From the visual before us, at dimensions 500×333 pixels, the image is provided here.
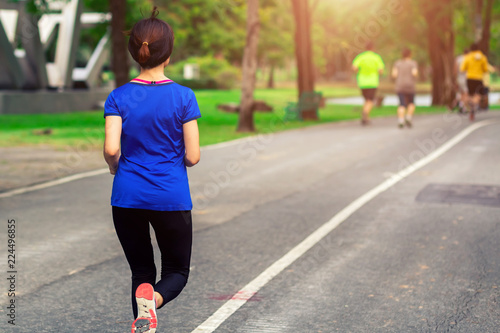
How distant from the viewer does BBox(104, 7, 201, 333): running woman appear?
12.3 ft

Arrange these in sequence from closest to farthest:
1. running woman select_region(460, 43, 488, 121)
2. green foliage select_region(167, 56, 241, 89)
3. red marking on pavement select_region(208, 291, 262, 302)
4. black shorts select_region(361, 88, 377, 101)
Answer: red marking on pavement select_region(208, 291, 262, 302) → black shorts select_region(361, 88, 377, 101) → running woman select_region(460, 43, 488, 121) → green foliage select_region(167, 56, 241, 89)

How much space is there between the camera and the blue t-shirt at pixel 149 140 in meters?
3.76

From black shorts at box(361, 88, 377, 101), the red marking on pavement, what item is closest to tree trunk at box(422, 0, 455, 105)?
black shorts at box(361, 88, 377, 101)

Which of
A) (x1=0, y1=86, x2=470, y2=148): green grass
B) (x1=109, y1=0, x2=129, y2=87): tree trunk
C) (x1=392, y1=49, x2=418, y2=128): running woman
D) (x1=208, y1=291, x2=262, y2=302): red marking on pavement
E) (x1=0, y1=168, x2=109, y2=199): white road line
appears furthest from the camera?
(x1=109, y1=0, x2=129, y2=87): tree trunk

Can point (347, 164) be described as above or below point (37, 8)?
below

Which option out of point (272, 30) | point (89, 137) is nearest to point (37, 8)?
point (89, 137)

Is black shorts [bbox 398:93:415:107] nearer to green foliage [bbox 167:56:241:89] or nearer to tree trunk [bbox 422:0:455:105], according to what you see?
tree trunk [bbox 422:0:455:105]

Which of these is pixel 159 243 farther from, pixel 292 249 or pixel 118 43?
pixel 118 43

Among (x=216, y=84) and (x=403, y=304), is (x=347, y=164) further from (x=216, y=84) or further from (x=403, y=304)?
(x=216, y=84)

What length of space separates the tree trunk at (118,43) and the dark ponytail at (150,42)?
17295mm

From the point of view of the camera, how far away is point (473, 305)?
5137 mm

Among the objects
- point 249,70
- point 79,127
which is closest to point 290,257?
point 249,70

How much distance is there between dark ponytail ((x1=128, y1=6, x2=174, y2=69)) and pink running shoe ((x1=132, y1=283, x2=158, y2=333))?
1.20 meters

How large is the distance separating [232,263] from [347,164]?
692cm
